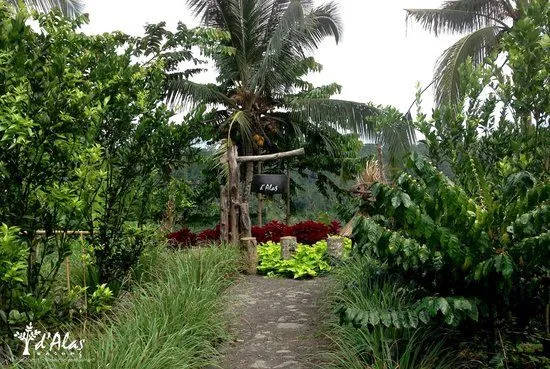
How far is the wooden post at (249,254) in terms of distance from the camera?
7852 mm

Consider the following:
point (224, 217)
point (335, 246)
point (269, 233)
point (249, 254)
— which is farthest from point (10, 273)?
point (269, 233)

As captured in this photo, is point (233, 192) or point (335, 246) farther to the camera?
point (233, 192)

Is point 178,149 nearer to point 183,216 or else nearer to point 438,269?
point 438,269

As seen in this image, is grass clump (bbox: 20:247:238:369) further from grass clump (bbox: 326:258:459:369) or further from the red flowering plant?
the red flowering plant

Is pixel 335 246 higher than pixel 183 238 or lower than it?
lower

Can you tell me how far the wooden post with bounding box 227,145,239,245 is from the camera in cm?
848

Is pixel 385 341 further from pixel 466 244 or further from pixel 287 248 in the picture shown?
pixel 287 248

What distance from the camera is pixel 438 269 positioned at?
12.1ft

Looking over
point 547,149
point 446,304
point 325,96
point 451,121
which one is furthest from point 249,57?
point 446,304

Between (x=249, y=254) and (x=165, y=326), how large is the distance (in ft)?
12.9

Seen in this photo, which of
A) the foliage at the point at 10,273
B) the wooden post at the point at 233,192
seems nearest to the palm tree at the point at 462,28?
the wooden post at the point at 233,192

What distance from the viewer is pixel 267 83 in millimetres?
12781

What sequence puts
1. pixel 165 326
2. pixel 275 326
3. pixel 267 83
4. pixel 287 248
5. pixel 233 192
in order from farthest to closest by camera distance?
pixel 267 83, pixel 233 192, pixel 287 248, pixel 275 326, pixel 165 326

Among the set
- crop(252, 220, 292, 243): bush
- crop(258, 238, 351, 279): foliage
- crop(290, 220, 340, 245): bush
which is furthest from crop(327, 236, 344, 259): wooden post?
crop(252, 220, 292, 243): bush
